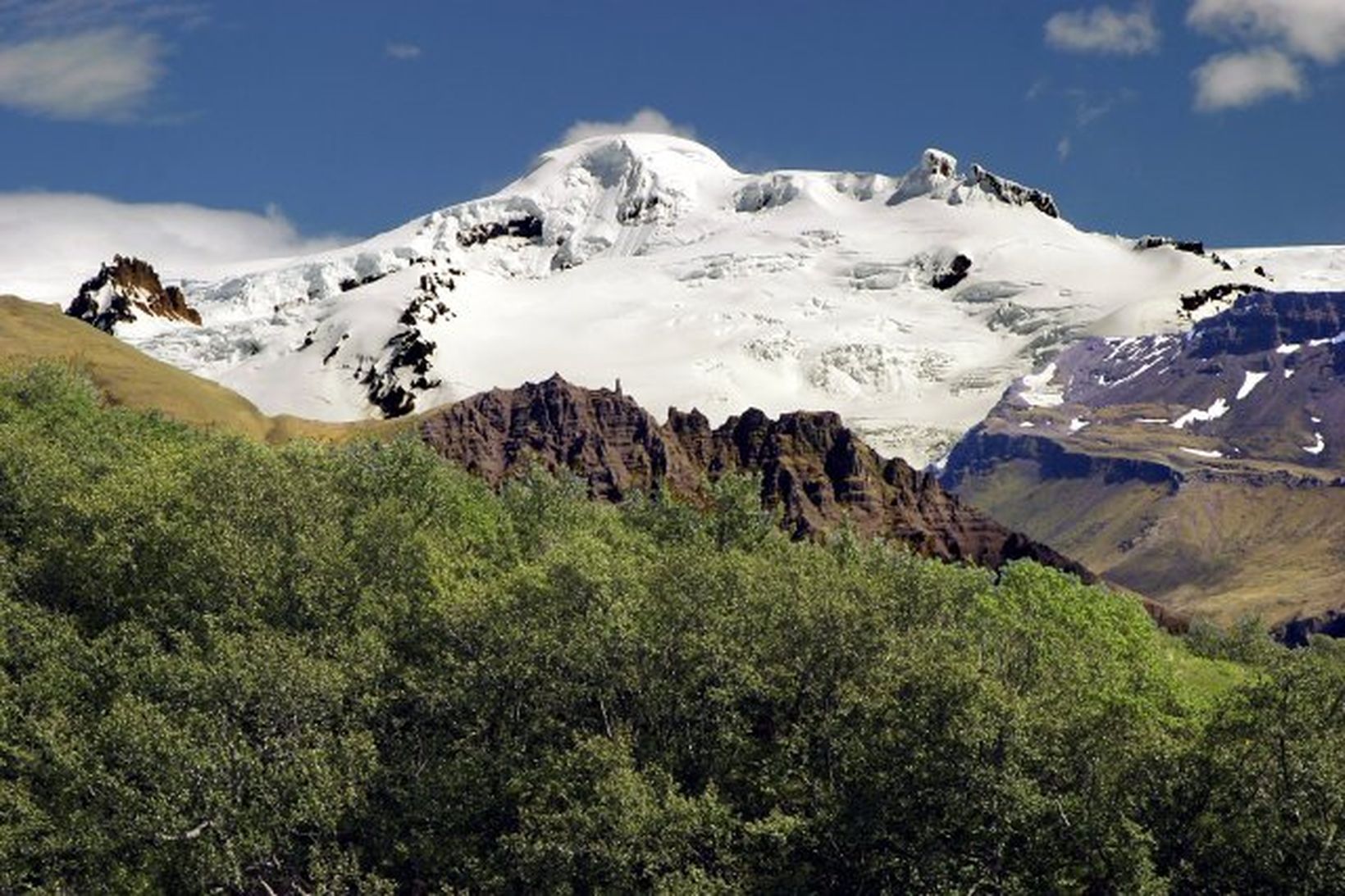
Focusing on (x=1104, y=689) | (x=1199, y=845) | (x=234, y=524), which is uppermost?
(x=234, y=524)

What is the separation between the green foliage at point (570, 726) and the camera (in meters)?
69.2

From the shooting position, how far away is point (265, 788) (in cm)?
7131

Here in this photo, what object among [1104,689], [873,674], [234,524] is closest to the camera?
[873,674]

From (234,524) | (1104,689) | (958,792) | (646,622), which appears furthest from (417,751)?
(1104,689)

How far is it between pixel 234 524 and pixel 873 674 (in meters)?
33.5

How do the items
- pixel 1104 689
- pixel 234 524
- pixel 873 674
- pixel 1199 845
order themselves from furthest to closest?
pixel 234 524 < pixel 1104 689 < pixel 873 674 < pixel 1199 845

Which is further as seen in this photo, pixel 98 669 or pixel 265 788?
pixel 98 669

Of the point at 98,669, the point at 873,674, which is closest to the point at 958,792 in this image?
the point at 873,674

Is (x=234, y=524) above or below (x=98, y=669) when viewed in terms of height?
above

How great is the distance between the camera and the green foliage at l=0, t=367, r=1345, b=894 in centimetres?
6925

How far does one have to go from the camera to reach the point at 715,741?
76.6 m

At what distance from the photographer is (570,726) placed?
77.5 m

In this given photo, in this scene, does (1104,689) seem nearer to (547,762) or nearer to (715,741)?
(715,741)

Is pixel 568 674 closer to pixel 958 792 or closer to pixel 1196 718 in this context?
pixel 958 792
